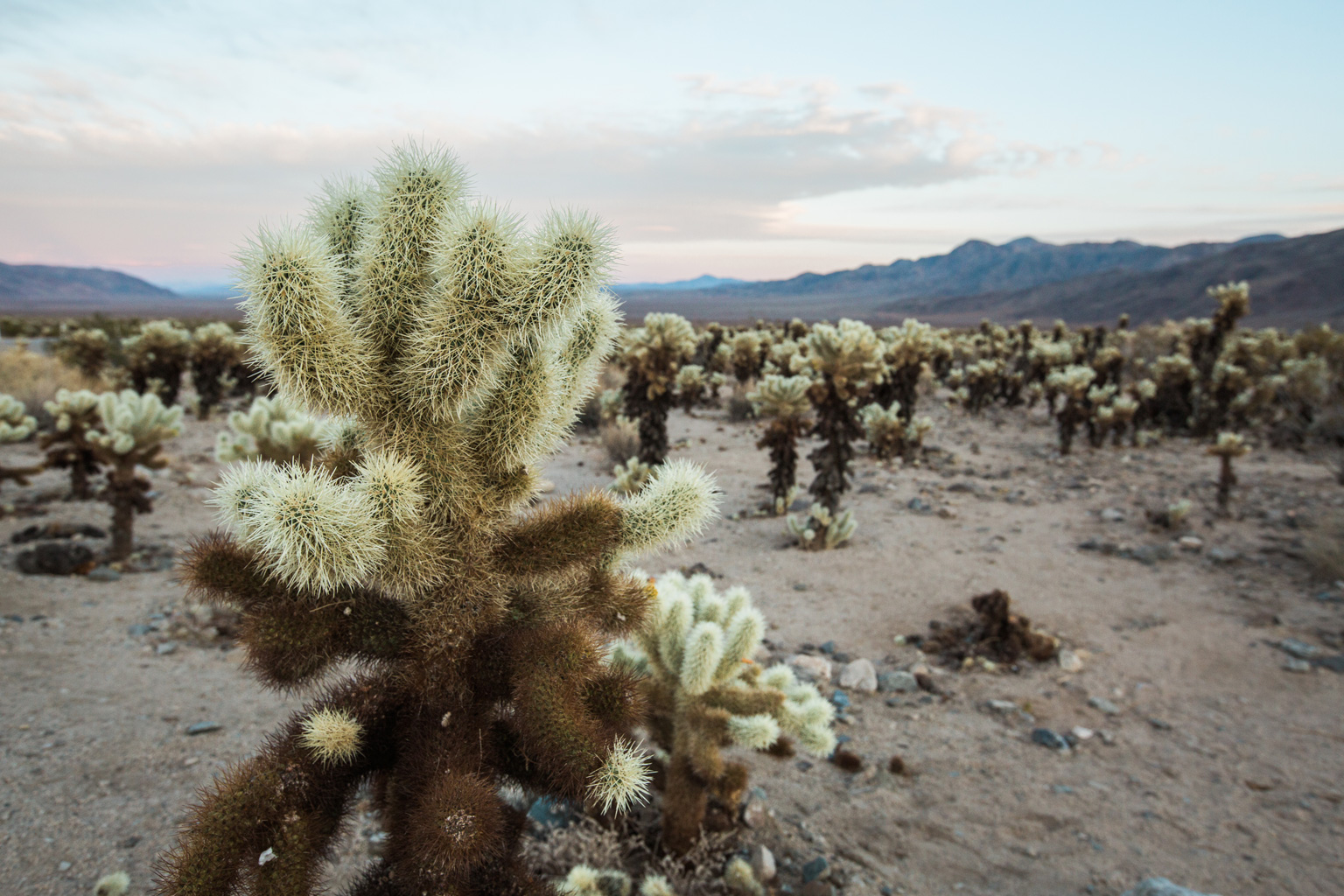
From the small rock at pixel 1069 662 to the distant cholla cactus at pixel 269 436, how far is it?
6535mm

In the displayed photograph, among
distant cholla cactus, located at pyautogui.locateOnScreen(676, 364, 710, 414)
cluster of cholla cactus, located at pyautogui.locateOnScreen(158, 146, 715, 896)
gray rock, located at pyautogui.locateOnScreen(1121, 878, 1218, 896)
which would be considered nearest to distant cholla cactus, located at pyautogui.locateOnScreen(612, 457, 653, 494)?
gray rock, located at pyautogui.locateOnScreen(1121, 878, 1218, 896)

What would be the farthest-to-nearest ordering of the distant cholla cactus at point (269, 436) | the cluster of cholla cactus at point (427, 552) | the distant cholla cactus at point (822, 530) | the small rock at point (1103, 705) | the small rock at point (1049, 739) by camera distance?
the distant cholla cactus at point (822, 530), the distant cholla cactus at point (269, 436), the small rock at point (1103, 705), the small rock at point (1049, 739), the cluster of cholla cactus at point (427, 552)

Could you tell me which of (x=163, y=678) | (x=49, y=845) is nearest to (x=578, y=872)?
(x=49, y=845)

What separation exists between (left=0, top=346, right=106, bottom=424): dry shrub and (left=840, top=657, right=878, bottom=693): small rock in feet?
45.7

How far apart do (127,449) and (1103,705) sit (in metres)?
8.70

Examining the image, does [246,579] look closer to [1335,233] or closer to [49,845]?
[49,845]

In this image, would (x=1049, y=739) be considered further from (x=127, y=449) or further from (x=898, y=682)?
(x=127, y=449)

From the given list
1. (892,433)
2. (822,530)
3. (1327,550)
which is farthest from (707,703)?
(892,433)

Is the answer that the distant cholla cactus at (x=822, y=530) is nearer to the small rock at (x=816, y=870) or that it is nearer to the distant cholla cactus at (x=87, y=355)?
→ the small rock at (x=816, y=870)

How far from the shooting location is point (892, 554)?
8.15 m

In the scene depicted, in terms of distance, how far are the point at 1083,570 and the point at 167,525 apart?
10.4 metres

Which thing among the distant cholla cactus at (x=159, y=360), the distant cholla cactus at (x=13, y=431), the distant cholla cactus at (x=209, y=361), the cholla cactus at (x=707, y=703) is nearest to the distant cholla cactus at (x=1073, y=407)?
the cholla cactus at (x=707, y=703)

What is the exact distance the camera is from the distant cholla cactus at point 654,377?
1016 cm

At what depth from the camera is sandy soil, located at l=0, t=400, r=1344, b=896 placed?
11.0 feet
